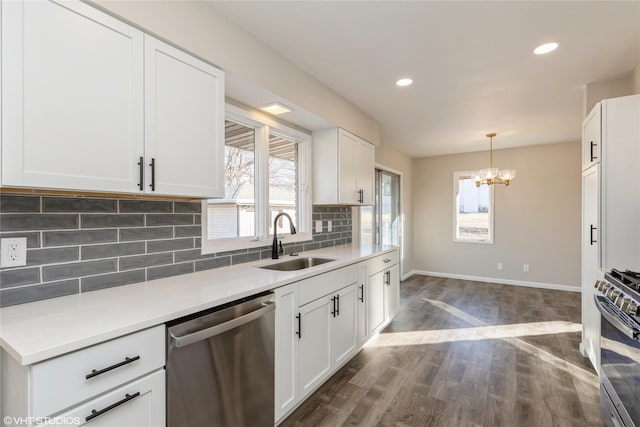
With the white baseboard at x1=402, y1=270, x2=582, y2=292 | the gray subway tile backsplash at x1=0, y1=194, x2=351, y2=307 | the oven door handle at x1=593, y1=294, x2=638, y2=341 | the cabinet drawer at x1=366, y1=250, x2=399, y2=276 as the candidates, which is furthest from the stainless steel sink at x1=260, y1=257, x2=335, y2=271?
the white baseboard at x1=402, y1=270, x2=582, y2=292

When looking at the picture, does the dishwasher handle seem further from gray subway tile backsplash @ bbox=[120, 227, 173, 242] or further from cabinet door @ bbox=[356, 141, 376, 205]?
cabinet door @ bbox=[356, 141, 376, 205]

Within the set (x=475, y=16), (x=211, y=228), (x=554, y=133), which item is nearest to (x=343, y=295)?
(x=211, y=228)

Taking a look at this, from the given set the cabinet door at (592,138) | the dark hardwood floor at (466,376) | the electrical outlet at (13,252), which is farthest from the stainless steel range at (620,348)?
the electrical outlet at (13,252)

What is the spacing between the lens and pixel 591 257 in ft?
7.97

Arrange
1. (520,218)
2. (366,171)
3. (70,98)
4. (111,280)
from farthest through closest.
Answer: (520,218), (366,171), (111,280), (70,98)

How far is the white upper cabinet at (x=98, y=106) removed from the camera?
3.49 ft

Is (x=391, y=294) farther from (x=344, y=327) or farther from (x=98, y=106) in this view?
(x=98, y=106)

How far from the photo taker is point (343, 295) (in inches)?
95.6

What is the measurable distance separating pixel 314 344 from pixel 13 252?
170 centimetres

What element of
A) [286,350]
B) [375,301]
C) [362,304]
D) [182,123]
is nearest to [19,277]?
[182,123]

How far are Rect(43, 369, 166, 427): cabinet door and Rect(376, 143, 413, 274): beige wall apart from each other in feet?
14.9

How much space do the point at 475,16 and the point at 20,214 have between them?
2628 millimetres

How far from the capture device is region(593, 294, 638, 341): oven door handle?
1302mm

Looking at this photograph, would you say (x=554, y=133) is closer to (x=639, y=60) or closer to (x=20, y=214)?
(x=639, y=60)
